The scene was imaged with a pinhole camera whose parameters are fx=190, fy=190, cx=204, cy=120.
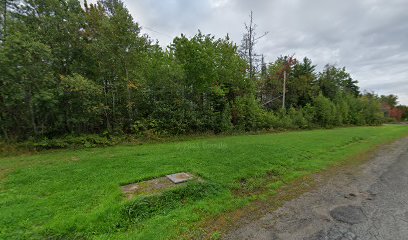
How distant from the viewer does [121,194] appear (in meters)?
3.34

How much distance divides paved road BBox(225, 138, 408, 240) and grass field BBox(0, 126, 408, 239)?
646mm

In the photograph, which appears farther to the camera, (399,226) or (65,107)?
(65,107)

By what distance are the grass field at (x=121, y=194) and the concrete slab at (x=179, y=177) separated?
11.2 inches

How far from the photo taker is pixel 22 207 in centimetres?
299

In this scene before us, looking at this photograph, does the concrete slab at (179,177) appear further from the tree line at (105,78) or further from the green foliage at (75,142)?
the tree line at (105,78)

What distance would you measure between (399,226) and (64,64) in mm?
13038

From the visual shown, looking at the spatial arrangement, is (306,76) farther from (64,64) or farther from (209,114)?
(64,64)

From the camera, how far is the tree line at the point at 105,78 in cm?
→ 809

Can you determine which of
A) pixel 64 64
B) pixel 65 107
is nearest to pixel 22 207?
pixel 65 107

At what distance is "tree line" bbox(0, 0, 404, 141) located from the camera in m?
8.09

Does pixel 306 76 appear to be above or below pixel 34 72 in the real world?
above

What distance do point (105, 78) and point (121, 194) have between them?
29.1ft

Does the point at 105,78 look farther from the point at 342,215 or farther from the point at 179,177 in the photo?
the point at 342,215

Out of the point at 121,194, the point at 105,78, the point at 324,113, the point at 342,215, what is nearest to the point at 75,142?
the point at 105,78
